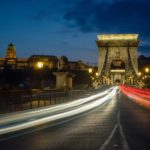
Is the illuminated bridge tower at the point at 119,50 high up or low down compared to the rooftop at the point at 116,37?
down

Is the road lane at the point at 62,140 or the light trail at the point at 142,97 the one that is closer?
the road lane at the point at 62,140

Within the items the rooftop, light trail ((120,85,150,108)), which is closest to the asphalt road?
light trail ((120,85,150,108))

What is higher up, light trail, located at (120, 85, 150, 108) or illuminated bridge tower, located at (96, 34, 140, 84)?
illuminated bridge tower, located at (96, 34, 140, 84)

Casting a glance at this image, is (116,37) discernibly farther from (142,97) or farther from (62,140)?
(62,140)

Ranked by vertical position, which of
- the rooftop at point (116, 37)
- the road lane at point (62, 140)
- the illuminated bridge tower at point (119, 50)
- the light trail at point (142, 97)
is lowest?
the road lane at point (62, 140)

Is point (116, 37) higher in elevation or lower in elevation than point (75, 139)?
higher

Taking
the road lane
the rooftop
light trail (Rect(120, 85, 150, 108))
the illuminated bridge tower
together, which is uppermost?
the rooftop

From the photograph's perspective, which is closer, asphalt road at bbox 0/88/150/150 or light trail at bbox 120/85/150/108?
asphalt road at bbox 0/88/150/150

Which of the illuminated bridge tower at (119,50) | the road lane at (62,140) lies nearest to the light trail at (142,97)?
the road lane at (62,140)

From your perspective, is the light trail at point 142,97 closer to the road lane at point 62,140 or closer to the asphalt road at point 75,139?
the asphalt road at point 75,139

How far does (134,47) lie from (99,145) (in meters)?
162

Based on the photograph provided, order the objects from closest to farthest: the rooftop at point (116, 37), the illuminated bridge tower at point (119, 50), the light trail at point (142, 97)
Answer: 1. the light trail at point (142, 97)
2. the illuminated bridge tower at point (119, 50)
3. the rooftop at point (116, 37)

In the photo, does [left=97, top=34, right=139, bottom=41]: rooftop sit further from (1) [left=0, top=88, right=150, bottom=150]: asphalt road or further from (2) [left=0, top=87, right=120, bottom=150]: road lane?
(2) [left=0, top=87, right=120, bottom=150]: road lane

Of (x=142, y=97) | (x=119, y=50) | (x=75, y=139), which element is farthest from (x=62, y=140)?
(x=119, y=50)
